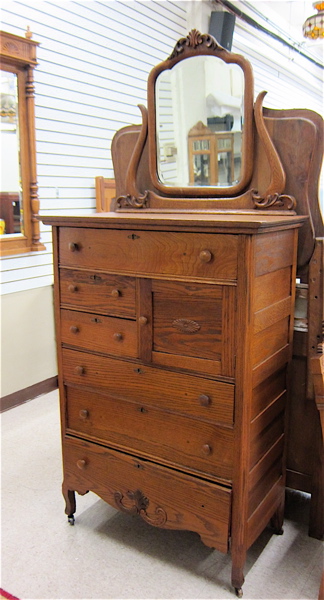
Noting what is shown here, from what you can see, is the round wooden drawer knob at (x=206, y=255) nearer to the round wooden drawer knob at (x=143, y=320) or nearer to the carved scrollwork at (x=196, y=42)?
the round wooden drawer knob at (x=143, y=320)

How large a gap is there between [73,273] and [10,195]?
1.81 meters

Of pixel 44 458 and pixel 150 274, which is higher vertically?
pixel 150 274

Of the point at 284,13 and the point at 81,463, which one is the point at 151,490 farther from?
the point at 284,13

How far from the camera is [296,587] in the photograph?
197 cm

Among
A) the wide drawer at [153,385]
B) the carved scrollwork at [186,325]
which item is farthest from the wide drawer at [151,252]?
the wide drawer at [153,385]

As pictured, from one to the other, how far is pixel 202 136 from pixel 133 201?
0.45 m

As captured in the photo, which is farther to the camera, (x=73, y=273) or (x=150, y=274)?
(x=73, y=273)

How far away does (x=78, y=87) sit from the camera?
13.8ft

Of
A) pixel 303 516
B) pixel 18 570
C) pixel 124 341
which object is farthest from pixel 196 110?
pixel 18 570

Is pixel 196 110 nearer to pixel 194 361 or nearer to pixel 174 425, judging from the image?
pixel 194 361

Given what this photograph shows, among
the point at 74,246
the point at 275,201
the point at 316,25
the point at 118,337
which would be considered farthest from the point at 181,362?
the point at 316,25

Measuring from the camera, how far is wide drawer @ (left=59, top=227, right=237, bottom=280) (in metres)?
1.73

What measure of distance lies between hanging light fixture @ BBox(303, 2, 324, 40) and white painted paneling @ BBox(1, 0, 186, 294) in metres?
1.52

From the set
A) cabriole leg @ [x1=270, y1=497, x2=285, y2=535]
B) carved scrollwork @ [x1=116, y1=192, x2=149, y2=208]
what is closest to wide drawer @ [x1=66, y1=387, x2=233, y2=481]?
cabriole leg @ [x1=270, y1=497, x2=285, y2=535]
